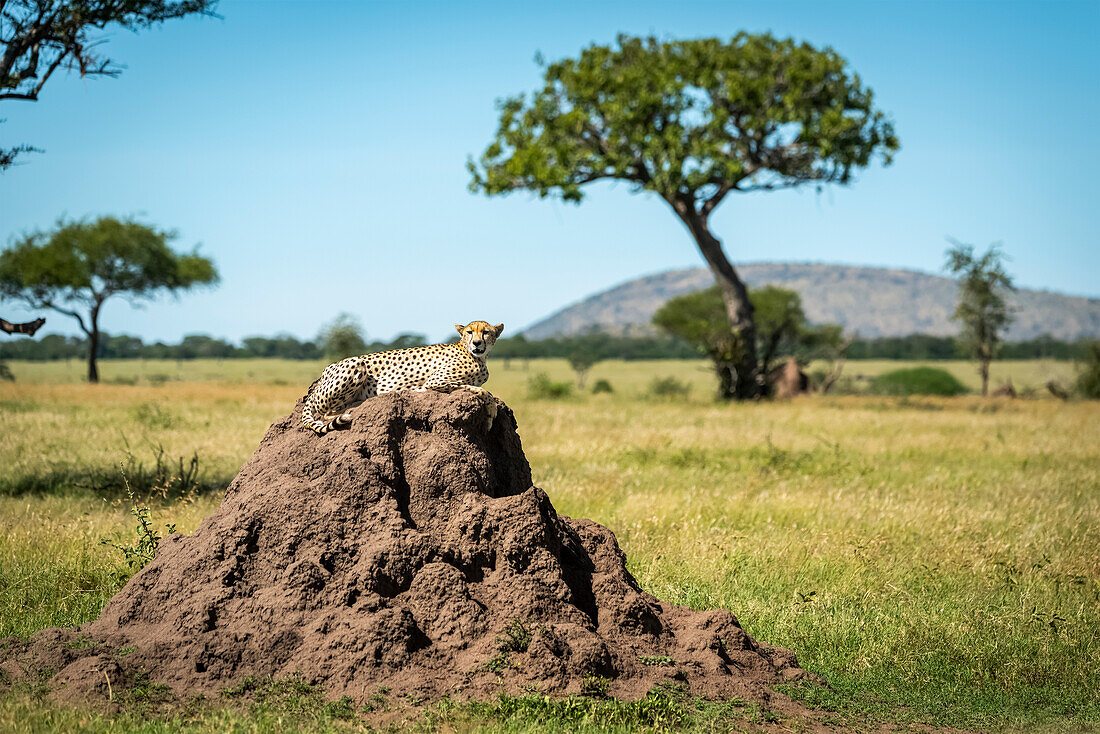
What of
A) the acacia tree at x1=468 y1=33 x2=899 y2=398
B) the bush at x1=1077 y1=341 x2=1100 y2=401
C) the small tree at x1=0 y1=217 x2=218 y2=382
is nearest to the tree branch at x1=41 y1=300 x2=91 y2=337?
the small tree at x1=0 y1=217 x2=218 y2=382

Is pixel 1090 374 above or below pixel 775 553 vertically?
above

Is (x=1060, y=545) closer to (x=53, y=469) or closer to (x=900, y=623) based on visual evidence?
(x=900, y=623)

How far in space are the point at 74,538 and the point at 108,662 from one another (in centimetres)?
351

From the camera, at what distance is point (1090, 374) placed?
38312 millimetres

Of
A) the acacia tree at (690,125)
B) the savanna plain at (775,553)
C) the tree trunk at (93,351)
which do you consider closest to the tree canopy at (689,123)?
the acacia tree at (690,125)

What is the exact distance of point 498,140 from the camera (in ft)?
89.5

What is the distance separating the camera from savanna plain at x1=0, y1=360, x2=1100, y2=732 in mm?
4223

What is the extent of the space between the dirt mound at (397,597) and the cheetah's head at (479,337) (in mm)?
361

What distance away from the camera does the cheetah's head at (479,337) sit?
17.8 feet

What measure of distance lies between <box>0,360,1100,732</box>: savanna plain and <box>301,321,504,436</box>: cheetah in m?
1.80

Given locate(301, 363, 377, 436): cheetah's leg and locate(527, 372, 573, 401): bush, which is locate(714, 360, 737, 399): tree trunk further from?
locate(301, 363, 377, 436): cheetah's leg

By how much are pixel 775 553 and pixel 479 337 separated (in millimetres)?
3964

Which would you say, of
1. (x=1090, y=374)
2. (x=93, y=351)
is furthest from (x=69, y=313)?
(x=1090, y=374)

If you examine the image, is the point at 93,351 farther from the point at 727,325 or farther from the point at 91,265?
the point at 727,325
